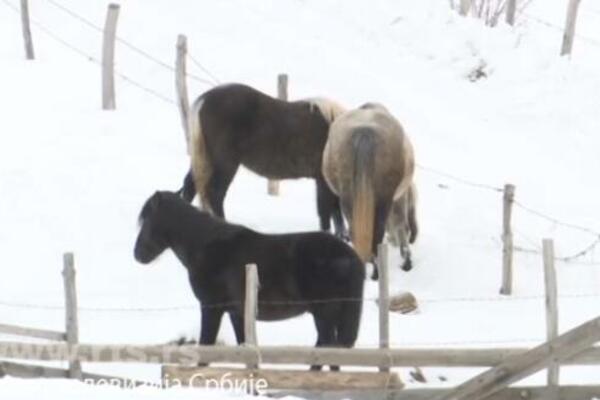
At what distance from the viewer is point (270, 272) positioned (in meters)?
9.29

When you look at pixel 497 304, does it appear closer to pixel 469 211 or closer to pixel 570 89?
pixel 469 211

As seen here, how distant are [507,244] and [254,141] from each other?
2.63 m

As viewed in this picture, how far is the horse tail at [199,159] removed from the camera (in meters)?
12.9

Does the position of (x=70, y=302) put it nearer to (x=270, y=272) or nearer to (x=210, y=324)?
(x=210, y=324)

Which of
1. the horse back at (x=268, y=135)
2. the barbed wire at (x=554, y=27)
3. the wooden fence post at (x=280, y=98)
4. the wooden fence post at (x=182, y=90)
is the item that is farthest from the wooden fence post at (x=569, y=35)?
the horse back at (x=268, y=135)

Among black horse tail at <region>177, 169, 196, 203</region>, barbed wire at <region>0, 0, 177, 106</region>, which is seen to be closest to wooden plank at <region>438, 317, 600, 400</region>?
black horse tail at <region>177, 169, 196, 203</region>

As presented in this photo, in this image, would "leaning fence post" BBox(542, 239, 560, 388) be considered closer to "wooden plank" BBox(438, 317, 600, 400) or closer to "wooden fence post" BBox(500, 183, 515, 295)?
"wooden plank" BBox(438, 317, 600, 400)

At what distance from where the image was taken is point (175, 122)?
52.0 feet

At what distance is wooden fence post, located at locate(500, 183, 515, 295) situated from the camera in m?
12.3

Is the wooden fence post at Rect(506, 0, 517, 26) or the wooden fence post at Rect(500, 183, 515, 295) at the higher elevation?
the wooden fence post at Rect(506, 0, 517, 26)

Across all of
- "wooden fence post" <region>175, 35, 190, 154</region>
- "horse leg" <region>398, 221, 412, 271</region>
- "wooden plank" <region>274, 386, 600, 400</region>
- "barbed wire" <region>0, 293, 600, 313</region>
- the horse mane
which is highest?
"wooden fence post" <region>175, 35, 190, 154</region>

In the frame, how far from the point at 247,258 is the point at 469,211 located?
5462 millimetres

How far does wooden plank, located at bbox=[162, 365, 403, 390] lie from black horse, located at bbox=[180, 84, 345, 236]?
3.90m

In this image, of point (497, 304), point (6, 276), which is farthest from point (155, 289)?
point (497, 304)
